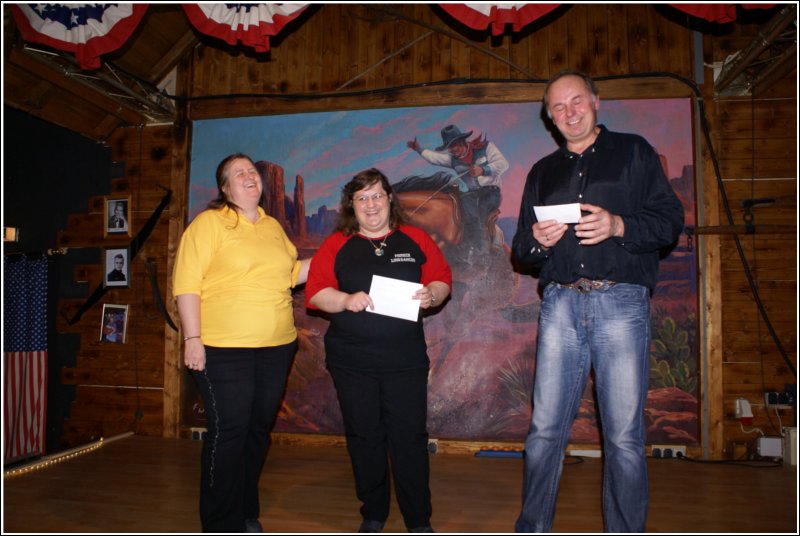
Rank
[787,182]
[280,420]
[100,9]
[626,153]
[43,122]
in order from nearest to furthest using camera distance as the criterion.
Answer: [626,153], [100,9], [787,182], [280,420], [43,122]

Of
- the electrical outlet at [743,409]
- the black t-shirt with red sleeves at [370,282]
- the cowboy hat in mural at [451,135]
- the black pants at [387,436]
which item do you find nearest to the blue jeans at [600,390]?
the black pants at [387,436]

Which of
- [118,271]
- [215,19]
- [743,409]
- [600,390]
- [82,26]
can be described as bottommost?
[743,409]

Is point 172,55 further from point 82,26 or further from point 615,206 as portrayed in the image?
point 615,206

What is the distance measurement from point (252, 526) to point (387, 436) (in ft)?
2.53

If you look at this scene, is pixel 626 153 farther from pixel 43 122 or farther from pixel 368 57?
pixel 43 122

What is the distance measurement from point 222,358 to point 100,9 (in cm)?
201

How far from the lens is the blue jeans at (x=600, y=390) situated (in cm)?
196

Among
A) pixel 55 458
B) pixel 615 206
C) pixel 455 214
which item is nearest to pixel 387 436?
pixel 615 206

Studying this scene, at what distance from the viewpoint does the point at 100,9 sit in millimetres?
2838

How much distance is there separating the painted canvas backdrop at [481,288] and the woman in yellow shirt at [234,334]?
71.7 inches

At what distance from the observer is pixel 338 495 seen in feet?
10.1

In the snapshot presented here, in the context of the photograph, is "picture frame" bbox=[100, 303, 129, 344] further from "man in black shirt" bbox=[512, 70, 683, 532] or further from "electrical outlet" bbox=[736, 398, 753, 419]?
"electrical outlet" bbox=[736, 398, 753, 419]

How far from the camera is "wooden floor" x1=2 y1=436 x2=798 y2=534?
8.55ft

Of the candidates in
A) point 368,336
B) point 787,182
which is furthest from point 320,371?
point 787,182
